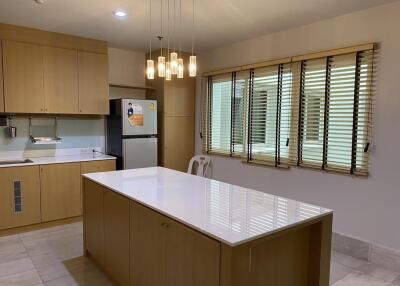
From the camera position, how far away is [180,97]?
16.0ft

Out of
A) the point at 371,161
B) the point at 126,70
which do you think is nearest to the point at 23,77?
the point at 126,70

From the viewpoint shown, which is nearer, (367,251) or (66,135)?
(367,251)

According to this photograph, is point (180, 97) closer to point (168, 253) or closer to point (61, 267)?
point (61, 267)

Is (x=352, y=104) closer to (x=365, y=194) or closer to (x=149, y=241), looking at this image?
(x=365, y=194)

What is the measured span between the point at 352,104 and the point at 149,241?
96.0 inches

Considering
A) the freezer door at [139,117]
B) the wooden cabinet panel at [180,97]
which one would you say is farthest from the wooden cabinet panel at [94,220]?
the wooden cabinet panel at [180,97]

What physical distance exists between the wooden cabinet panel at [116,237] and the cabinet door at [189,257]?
22.5 inches

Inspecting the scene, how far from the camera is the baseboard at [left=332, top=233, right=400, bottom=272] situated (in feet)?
9.53

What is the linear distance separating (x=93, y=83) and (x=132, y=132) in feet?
2.81

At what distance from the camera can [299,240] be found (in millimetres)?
1832

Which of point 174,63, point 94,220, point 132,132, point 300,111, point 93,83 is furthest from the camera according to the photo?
point 132,132

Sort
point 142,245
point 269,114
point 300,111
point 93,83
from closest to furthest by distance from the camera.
→ point 142,245
point 300,111
point 269,114
point 93,83

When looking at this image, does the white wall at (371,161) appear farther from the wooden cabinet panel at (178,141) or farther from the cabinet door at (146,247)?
the cabinet door at (146,247)

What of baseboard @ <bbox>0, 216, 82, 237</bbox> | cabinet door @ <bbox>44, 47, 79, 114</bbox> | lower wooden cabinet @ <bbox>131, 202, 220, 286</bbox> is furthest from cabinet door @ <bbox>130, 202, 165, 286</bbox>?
cabinet door @ <bbox>44, 47, 79, 114</bbox>
